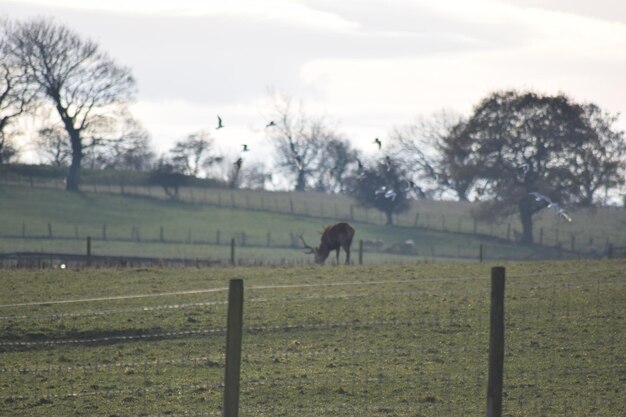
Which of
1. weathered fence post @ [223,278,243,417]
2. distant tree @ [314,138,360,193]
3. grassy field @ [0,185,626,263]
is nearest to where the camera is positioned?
weathered fence post @ [223,278,243,417]

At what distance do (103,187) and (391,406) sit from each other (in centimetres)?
8262

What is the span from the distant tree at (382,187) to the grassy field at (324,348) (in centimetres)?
5499

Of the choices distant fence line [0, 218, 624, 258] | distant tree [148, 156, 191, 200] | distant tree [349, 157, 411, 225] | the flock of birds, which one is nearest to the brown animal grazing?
the flock of birds

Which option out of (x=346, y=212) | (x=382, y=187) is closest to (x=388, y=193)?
(x=382, y=187)

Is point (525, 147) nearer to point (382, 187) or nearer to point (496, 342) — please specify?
point (382, 187)

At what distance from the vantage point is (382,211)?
306 ft

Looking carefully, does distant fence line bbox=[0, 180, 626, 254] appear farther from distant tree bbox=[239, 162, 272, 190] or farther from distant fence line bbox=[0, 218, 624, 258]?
distant tree bbox=[239, 162, 272, 190]

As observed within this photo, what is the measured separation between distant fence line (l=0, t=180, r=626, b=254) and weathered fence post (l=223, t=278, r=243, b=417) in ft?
230

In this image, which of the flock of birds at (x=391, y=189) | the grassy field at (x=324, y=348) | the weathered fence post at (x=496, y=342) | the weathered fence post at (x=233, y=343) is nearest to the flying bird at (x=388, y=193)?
the flock of birds at (x=391, y=189)

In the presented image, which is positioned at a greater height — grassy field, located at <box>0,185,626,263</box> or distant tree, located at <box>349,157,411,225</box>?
distant tree, located at <box>349,157,411,225</box>

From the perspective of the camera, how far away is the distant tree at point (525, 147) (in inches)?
2867

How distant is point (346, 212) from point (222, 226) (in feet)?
56.4

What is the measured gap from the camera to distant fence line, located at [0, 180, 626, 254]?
8375 cm

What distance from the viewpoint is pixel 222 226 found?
8144 centimetres
